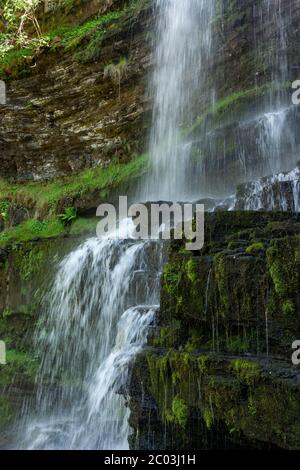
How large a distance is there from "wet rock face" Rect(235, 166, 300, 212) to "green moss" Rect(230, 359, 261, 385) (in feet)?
12.1

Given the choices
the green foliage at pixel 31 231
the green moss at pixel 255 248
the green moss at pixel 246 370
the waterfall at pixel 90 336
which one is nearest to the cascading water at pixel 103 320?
the waterfall at pixel 90 336

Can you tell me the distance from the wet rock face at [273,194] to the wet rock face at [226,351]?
7.24 ft

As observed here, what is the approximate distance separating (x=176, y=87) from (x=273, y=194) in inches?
282

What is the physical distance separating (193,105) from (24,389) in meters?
8.74

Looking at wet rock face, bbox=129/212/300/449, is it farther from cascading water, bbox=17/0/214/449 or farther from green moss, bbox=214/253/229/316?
cascading water, bbox=17/0/214/449

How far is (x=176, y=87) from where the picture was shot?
13250 mm

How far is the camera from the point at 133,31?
44.8 ft

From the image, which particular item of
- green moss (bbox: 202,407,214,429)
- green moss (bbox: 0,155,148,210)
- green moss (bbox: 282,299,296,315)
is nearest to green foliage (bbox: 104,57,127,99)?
green moss (bbox: 0,155,148,210)

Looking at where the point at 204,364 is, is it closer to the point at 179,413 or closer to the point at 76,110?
A: the point at 179,413

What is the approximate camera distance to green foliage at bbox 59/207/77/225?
1311cm

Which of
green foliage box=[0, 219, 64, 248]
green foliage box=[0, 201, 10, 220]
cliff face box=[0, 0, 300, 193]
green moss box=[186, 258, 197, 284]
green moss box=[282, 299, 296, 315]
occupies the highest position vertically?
cliff face box=[0, 0, 300, 193]

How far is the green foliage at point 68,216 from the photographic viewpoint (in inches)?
516

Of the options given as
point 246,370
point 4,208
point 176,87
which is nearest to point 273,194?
point 246,370
